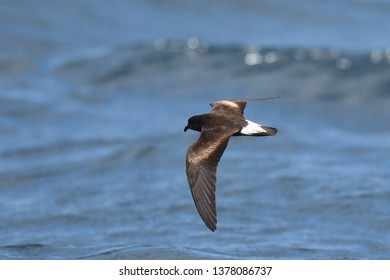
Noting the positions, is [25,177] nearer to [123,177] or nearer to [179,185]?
[123,177]

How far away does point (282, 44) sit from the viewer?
21.6m

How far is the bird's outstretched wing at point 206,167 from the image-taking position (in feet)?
27.5

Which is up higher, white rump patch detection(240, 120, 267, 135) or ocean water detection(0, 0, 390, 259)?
ocean water detection(0, 0, 390, 259)

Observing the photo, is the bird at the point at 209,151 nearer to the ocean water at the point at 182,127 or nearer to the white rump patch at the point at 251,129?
the white rump patch at the point at 251,129

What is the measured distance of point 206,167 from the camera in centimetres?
864

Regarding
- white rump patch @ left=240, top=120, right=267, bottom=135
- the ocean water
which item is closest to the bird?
white rump patch @ left=240, top=120, right=267, bottom=135

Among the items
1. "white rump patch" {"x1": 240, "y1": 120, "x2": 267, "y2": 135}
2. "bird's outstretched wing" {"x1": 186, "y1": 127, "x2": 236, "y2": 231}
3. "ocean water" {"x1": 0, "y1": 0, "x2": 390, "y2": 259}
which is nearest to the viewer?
"bird's outstretched wing" {"x1": 186, "y1": 127, "x2": 236, "y2": 231}

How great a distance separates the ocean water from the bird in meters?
1.95

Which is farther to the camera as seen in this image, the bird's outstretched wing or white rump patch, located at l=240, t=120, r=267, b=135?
white rump patch, located at l=240, t=120, r=267, b=135

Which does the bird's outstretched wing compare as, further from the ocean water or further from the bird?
the ocean water

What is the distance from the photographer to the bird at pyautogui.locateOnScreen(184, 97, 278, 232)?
8.39 meters

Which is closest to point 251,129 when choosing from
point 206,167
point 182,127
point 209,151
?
point 209,151

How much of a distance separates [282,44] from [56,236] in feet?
32.5

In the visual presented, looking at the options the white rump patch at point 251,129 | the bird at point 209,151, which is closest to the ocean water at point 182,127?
the bird at point 209,151
